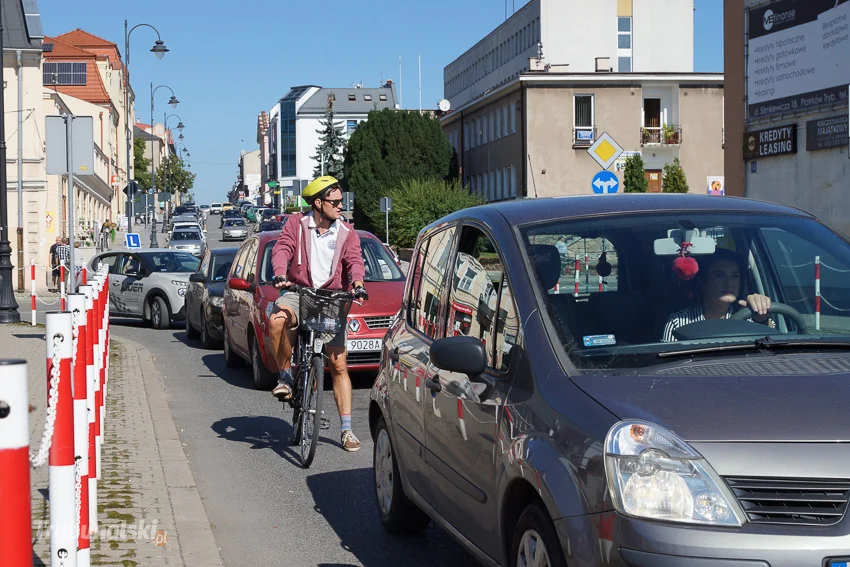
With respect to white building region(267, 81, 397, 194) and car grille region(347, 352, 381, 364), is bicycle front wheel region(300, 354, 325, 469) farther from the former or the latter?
white building region(267, 81, 397, 194)

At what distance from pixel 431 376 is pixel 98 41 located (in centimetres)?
10578

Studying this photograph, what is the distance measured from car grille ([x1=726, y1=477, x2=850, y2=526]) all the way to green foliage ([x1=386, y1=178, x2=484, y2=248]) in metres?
53.9

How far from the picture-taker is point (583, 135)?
62156 millimetres

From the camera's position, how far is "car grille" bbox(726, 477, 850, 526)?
3395mm

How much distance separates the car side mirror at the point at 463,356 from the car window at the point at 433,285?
89 cm

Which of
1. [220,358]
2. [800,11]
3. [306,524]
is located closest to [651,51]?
[800,11]

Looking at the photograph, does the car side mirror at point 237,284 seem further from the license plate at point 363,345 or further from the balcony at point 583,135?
the balcony at point 583,135

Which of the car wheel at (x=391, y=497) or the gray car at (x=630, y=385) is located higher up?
the gray car at (x=630, y=385)

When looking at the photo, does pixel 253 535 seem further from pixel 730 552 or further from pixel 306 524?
pixel 730 552

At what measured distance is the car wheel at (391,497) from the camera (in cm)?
619

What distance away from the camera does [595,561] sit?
3.56 metres

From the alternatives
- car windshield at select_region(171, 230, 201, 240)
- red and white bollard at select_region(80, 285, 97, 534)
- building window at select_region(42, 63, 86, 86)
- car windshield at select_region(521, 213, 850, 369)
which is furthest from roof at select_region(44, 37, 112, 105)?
car windshield at select_region(521, 213, 850, 369)

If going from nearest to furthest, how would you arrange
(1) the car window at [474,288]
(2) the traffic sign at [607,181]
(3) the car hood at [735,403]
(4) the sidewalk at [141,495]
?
1. (3) the car hood at [735,403]
2. (1) the car window at [474,288]
3. (4) the sidewalk at [141,495]
4. (2) the traffic sign at [607,181]

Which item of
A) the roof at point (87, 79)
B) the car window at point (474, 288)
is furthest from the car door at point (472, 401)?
the roof at point (87, 79)
